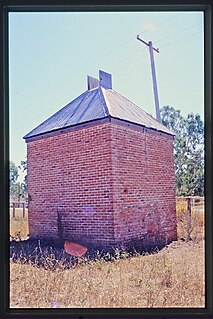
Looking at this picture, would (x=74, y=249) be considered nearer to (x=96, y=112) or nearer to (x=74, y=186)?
(x=74, y=186)

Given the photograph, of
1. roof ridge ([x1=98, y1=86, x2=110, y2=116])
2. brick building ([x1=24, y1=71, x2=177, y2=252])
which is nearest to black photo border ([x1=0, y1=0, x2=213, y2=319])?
brick building ([x1=24, y1=71, x2=177, y2=252])

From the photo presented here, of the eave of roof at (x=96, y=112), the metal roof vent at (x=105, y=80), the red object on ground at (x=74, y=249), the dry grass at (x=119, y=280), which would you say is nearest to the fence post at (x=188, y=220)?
the dry grass at (x=119, y=280)

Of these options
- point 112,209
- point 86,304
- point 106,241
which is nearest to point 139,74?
point 112,209

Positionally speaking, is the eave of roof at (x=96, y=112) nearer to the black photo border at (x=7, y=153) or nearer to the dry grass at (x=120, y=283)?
the black photo border at (x=7, y=153)

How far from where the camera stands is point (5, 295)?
1741 millimetres

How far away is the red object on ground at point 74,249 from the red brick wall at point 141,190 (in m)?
0.17

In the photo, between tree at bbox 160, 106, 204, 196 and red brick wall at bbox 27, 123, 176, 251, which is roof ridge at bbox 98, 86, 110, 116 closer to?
red brick wall at bbox 27, 123, 176, 251

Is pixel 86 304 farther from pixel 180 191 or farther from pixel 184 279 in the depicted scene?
pixel 180 191

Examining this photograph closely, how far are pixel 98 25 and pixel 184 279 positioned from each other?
1.31m

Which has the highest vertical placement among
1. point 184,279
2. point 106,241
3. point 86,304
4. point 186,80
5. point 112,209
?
point 186,80

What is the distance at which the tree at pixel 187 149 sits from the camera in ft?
5.96

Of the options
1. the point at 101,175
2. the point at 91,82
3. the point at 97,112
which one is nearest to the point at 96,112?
the point at 97,112

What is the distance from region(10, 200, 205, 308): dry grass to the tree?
0.14 m

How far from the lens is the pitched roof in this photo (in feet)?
6.04
